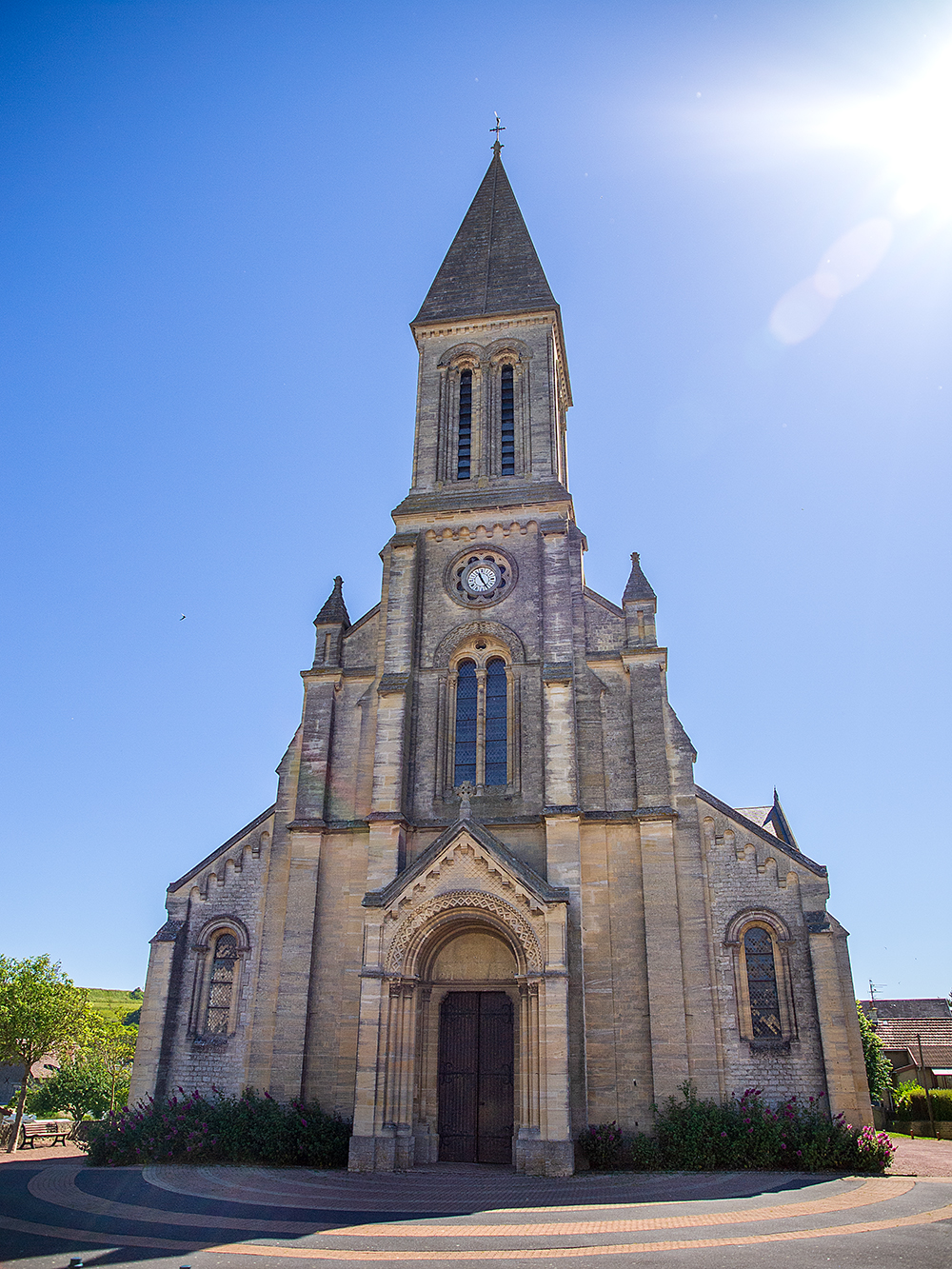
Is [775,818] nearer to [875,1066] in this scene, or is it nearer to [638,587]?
[875,1066]

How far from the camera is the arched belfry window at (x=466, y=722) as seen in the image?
74.1ft

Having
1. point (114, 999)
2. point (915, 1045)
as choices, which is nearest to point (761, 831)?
point (915, 1045)

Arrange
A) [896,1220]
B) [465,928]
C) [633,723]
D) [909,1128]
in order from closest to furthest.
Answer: [896,1220]
[465,928]
[633,723]
[909,1128]

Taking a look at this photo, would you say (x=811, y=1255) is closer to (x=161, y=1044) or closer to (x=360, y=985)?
(x=360, y=985)

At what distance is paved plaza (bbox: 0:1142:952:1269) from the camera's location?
1010cm

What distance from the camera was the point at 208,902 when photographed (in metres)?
22.9

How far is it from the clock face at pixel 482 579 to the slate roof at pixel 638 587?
3574 millimetres

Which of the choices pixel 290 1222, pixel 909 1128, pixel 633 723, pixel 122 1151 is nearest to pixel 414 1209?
pixel 290 1222

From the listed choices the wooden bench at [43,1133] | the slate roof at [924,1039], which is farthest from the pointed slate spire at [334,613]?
the slate roof at [924,1039]

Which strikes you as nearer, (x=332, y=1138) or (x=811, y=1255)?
(x=811, y=1255)

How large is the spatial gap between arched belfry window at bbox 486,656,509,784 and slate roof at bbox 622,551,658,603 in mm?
3858

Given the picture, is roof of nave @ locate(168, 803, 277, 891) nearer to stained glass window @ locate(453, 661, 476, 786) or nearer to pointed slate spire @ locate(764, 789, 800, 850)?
stained glass window @ locate(453, 661, 476, 786)

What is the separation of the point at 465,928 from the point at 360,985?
8.78 feet

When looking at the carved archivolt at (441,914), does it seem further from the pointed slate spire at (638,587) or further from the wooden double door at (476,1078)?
the pointed slate spire at (638,587)
